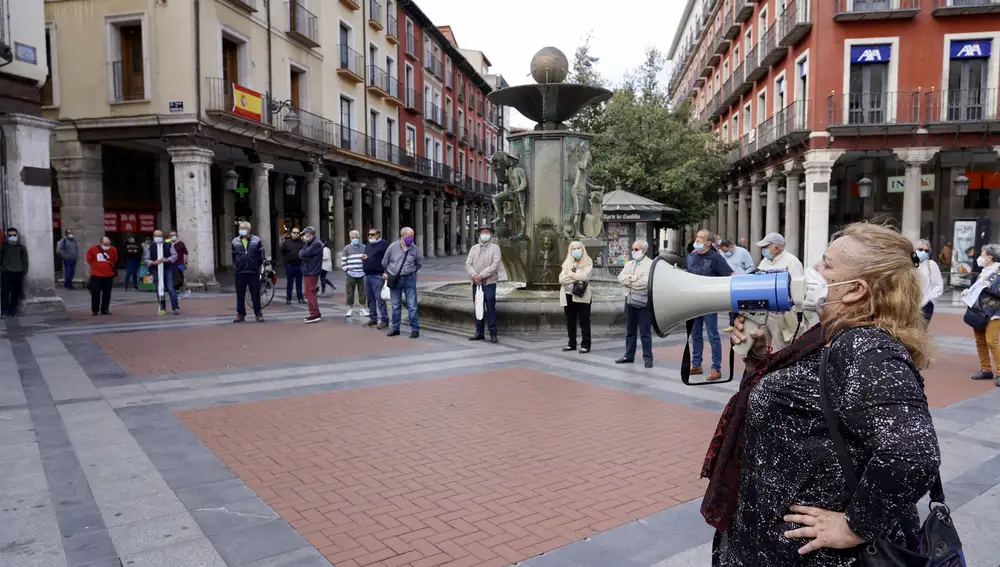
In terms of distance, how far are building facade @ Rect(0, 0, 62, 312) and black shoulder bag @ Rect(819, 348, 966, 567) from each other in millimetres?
14775

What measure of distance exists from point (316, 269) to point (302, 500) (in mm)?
8843

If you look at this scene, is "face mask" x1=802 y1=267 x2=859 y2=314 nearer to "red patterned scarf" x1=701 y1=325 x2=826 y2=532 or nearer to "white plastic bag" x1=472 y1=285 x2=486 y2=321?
"red patterned scarf" x1=701 y1=325 x2=826 y2=532

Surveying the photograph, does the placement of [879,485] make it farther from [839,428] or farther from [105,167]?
[105,167]

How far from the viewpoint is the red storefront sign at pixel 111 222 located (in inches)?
860

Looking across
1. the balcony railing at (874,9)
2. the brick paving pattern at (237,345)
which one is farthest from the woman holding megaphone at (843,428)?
the balcony railing at (874,9)

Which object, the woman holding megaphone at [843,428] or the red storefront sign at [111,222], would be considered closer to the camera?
the woman holding megaphone at [843,428]

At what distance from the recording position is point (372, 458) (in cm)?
491

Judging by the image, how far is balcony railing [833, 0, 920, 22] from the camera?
72.5 ft

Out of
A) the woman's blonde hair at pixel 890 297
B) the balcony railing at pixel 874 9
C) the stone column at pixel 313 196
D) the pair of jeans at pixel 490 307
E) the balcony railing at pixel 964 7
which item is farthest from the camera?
the stone column at pixel 313 196

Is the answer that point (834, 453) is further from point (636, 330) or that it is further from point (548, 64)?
point (548, 64)

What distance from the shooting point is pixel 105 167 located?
857 inches

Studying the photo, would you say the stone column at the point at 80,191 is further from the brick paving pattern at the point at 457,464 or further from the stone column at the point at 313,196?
the brick paving pattern at the point at 457,464

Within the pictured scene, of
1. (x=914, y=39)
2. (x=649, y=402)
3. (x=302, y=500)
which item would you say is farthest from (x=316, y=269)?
(x=914, y=39)

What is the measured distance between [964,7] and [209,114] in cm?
2326
